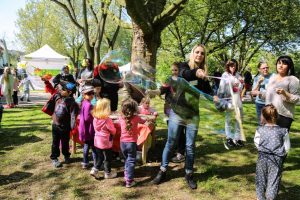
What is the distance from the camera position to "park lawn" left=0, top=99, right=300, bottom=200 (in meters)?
4.95

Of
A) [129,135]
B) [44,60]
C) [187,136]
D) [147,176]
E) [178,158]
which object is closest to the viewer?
[187,136]

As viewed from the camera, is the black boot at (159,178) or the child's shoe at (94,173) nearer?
the black boot at (159,178)

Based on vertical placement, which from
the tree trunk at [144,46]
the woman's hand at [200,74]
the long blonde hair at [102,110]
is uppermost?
the tree trunk at [144,46]

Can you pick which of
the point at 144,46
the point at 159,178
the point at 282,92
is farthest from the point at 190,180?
the point at 144,46

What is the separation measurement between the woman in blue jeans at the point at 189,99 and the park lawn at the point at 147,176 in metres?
0.30

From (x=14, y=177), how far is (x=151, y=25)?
362 centimetres

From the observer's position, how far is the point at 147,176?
5.62 meters

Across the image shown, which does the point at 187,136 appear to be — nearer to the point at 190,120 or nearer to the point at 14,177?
the point at 190,120

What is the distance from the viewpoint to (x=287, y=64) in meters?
5.08

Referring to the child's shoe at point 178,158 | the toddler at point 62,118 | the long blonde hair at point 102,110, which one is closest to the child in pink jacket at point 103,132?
the long blonde hair at point 102,110

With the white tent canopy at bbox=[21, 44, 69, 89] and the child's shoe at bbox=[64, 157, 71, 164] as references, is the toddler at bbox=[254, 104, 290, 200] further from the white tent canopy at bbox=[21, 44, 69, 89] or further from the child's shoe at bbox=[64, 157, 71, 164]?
the white tent canopy at bbox=[21, 44, 69, 89]

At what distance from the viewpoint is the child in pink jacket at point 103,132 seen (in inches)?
216

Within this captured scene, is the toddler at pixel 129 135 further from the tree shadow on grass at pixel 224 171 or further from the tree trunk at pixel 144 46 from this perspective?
the tree trunk at pixel 144 46

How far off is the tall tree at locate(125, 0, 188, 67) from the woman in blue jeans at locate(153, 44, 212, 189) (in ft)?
6.45
